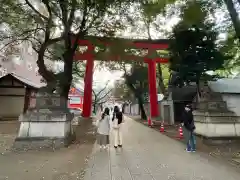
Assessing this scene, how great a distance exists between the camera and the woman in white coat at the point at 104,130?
9148mm

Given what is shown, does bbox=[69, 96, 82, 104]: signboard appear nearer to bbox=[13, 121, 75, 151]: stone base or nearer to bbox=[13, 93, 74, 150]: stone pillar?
bbox=[13, 93, 74, 150]: stone pillar

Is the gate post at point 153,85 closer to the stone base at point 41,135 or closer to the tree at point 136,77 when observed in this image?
the tree at point 136,77

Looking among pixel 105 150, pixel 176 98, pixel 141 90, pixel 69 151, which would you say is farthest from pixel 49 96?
pixel 141 90

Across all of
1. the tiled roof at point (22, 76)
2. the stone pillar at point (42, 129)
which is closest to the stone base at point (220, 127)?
the stone pillar at point (42, 129)

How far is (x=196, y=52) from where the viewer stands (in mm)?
13805

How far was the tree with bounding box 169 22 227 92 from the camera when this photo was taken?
1334 centimetres

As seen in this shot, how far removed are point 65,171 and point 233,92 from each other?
15.7 metres

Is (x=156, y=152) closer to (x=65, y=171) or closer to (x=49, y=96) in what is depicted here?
(x=65, y=171)

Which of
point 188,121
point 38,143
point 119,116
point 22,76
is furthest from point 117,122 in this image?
point 22,76

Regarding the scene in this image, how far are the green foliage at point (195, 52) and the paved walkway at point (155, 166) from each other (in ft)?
23.9

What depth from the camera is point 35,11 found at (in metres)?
9.98

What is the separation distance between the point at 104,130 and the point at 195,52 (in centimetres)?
852

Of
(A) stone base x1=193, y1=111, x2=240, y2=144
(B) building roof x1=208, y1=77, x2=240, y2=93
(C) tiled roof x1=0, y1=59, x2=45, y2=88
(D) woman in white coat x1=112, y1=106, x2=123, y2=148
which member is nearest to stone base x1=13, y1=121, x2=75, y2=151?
(D) woman in white coat x1=112, y1=106, x2=123, y2=148

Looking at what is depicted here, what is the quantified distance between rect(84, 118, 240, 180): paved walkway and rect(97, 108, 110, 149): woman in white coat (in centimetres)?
90
